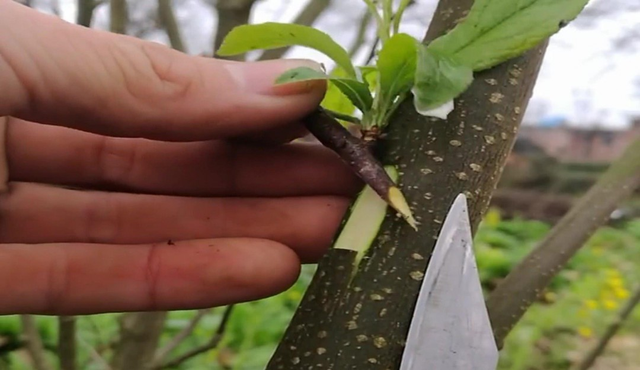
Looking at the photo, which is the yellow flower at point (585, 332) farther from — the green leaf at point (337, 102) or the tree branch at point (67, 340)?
the green leaf at point (337, 102)

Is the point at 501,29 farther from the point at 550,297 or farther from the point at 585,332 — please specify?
the point at 550,297

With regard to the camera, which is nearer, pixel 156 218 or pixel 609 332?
pixel 156 218

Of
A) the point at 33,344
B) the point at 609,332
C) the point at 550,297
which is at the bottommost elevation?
the point at 550,297

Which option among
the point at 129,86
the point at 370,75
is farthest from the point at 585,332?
the point at 129,86

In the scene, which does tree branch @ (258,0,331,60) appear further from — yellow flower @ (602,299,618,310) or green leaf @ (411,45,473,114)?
yellow flower @ (602,299,618,310)

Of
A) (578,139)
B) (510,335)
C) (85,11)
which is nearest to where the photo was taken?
(85,11)

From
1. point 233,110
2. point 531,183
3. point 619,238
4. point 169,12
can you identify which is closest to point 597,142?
point 531,183

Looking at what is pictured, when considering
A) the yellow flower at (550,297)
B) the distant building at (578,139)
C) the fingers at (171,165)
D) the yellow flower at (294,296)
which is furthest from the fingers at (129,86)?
the distant building at (578,139)

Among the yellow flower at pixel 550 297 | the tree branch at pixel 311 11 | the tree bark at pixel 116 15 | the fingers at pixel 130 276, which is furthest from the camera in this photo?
the yellow flower at pixel 550 297
